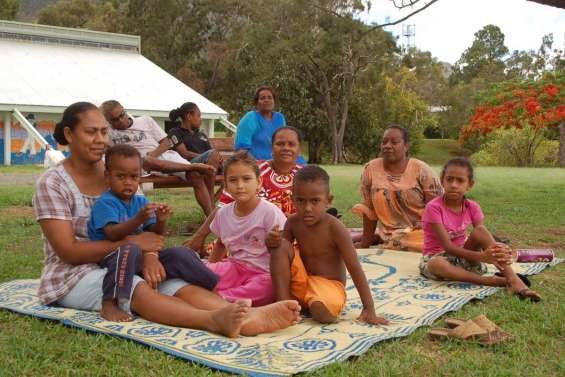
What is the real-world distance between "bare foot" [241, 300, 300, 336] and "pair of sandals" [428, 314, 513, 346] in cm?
73

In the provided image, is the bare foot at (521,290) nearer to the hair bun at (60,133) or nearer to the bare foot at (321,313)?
the bare foot at (321,313)

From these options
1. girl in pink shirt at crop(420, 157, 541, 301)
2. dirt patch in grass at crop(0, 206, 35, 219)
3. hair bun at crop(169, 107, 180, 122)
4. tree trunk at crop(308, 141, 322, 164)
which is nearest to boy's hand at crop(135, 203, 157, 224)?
girl in pink shirt at crop(420, 157, 541, 301)

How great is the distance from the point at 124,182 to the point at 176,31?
34.7m

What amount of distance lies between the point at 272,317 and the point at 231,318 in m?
0.27

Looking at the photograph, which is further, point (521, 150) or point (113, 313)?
point (521, 150)

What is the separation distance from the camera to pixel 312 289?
372cm

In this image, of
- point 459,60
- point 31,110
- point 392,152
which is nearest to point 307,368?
point 392,152

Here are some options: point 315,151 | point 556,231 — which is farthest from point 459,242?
point 315,151

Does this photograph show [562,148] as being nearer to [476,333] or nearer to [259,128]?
[259,128]

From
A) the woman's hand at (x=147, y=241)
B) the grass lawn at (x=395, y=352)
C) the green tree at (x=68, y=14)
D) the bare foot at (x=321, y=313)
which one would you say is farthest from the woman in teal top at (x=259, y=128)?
the green tree at (x=68, y=14)

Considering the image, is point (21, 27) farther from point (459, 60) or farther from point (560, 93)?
point (459, 60)

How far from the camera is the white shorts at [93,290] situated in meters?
3.64

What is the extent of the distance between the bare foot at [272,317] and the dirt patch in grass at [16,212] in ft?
18.3

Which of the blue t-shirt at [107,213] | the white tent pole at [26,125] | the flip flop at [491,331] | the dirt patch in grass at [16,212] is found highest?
the white tent pole at [26,125]
